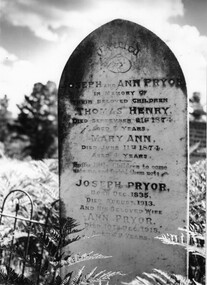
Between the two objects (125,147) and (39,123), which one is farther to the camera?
(39,123)

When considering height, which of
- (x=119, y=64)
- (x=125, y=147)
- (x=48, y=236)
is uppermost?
(x=119, y=64)

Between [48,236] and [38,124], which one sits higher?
[38,124]

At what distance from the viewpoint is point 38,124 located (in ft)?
104

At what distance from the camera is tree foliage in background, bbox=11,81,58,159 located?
2975 cm

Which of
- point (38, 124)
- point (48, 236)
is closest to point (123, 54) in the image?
point (48, 236)

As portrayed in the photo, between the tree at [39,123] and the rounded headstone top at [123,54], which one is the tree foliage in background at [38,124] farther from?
the rounded headstone top at [123,54]

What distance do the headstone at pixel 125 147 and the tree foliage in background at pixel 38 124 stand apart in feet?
83.6

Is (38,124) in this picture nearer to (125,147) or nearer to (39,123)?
(39,123)

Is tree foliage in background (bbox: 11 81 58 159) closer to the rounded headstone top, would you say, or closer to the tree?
the tree

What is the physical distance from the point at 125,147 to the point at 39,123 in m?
29.5

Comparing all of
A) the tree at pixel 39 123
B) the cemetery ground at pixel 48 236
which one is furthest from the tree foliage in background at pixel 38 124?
the cemetery ground at pixel 48 236

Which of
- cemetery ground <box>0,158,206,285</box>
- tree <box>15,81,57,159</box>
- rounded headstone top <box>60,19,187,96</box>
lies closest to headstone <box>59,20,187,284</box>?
rounded headstone top <box>60,19,187,96</box>

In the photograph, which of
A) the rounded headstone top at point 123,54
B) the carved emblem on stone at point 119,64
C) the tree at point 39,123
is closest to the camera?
the rounded headstone top at point 123,54

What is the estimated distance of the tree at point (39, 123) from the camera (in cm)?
2973
